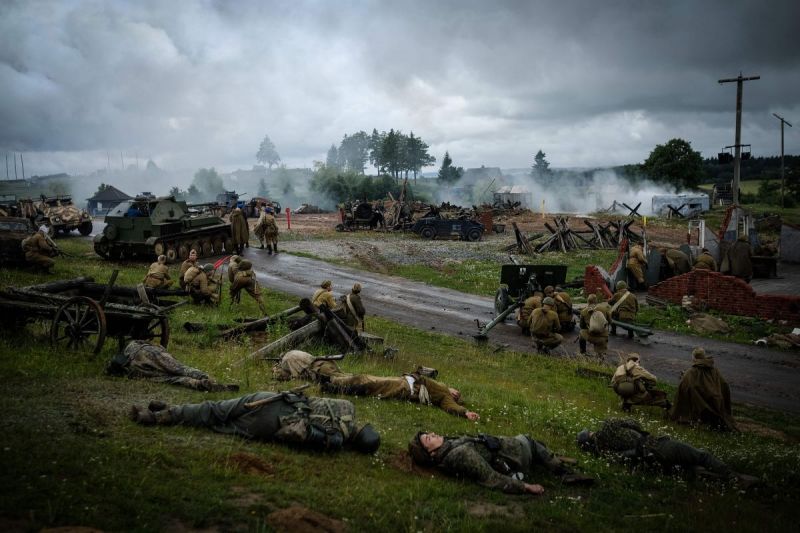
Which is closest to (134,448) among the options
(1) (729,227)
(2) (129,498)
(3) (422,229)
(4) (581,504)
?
(2) (129,498)

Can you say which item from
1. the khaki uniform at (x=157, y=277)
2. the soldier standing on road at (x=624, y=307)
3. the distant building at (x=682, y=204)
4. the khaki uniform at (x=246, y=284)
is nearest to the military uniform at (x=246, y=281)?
the khaki uniform at (x=246, y=284)

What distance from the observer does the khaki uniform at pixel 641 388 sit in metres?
10.6

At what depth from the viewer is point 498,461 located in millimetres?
7031

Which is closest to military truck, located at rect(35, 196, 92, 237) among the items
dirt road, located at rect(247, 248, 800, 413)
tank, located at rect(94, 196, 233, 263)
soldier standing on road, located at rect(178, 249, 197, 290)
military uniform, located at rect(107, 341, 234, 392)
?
tank, located at rect(94, 196, 233, 263)

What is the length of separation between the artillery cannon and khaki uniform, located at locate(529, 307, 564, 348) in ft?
7.42

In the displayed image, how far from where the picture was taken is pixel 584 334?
1434 cm

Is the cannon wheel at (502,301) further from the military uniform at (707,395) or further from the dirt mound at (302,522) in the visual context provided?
the dirt mound at (302,522)

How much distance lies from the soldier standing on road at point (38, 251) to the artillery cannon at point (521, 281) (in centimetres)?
1372

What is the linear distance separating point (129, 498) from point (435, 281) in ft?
62.7

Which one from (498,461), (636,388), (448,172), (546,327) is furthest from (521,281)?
(448,172)

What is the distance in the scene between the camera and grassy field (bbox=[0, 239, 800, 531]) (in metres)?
5.25

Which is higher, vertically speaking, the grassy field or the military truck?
the military truck

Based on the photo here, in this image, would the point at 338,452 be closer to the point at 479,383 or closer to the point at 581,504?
the point at 581,504

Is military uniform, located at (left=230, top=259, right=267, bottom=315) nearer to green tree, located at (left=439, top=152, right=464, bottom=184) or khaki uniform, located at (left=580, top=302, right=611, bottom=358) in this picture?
khaki uniform, located at (left=580, top=302, right=611, bottom=358)
